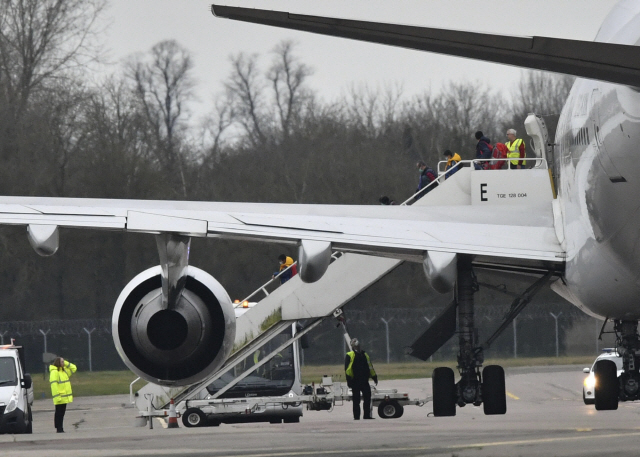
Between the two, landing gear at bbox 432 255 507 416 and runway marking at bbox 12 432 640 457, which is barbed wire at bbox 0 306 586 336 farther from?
landing gear at bbox 432 255 507 416

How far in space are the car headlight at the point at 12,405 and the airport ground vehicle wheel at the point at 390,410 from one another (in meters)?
7.14

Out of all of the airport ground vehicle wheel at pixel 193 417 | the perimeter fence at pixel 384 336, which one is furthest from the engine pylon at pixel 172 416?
the perimeter fence at pixel 384 336

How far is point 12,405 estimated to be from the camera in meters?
22.8

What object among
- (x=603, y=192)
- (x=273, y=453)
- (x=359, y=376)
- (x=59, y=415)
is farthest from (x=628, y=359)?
(x=59, y=415)

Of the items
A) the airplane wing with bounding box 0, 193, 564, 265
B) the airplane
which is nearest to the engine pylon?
the airplane

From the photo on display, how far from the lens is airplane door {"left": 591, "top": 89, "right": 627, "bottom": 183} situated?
34.4ft

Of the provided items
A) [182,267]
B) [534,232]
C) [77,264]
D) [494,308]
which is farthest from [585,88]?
[77,264]

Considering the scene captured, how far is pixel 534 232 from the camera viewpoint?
13102 millimetres

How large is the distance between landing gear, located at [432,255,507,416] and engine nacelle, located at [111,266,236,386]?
109 inches

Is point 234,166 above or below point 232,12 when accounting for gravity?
above

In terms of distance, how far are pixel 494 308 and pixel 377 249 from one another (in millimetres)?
31885

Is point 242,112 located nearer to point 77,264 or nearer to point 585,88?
point 77,264

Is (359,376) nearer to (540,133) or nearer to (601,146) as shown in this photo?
(540,133)

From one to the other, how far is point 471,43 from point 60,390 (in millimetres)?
17336
